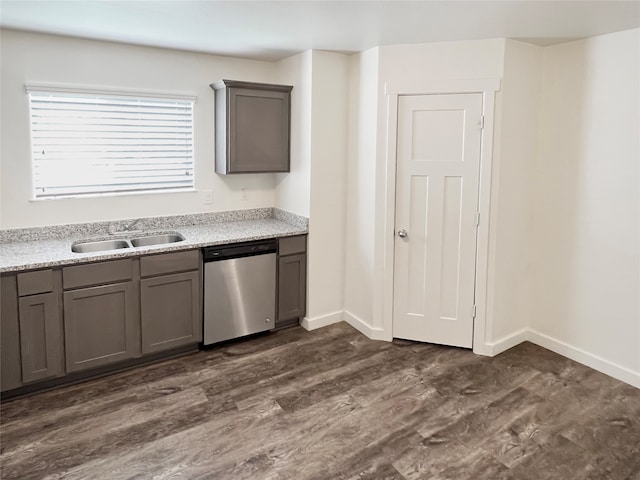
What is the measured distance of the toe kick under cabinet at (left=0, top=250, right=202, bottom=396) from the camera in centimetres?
287

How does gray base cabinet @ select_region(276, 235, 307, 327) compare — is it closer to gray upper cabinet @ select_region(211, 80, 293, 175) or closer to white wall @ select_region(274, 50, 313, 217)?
white wall @ select_region(274, 50, 313, 217)

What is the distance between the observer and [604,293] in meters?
3.35

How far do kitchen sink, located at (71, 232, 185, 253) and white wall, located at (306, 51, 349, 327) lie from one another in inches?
43.5

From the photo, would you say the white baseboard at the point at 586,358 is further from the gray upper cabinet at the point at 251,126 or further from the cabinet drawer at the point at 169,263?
the cabinet drawer at the point at 169,263

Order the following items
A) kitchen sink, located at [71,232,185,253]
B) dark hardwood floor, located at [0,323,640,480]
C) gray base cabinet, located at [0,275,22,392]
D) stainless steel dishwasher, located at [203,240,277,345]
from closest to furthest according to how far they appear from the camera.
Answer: dark hardwood floor, located at [0,323,640,480] < gray base cabinet, located at [0,275,22,392] < kitchen sink, located at [71,232,185,253] < stainless steel dishwasher, located at [203,240,277,345]

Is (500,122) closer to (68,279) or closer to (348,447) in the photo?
(348,447)

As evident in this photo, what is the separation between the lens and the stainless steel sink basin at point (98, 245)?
3443 mm

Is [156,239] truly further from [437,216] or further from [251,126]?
[437,216]

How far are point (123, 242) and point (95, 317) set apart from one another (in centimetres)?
69

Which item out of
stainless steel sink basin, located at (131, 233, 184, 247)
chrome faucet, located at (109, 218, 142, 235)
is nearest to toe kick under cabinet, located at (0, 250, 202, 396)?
stainless steel sink basin, located at (131, 233, 184, 247)

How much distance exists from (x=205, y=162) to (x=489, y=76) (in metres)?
2.30

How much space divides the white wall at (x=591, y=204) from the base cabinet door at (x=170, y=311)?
8.63 feet

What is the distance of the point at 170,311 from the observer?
3.43 m

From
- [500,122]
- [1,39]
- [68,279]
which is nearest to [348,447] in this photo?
[68,279]
